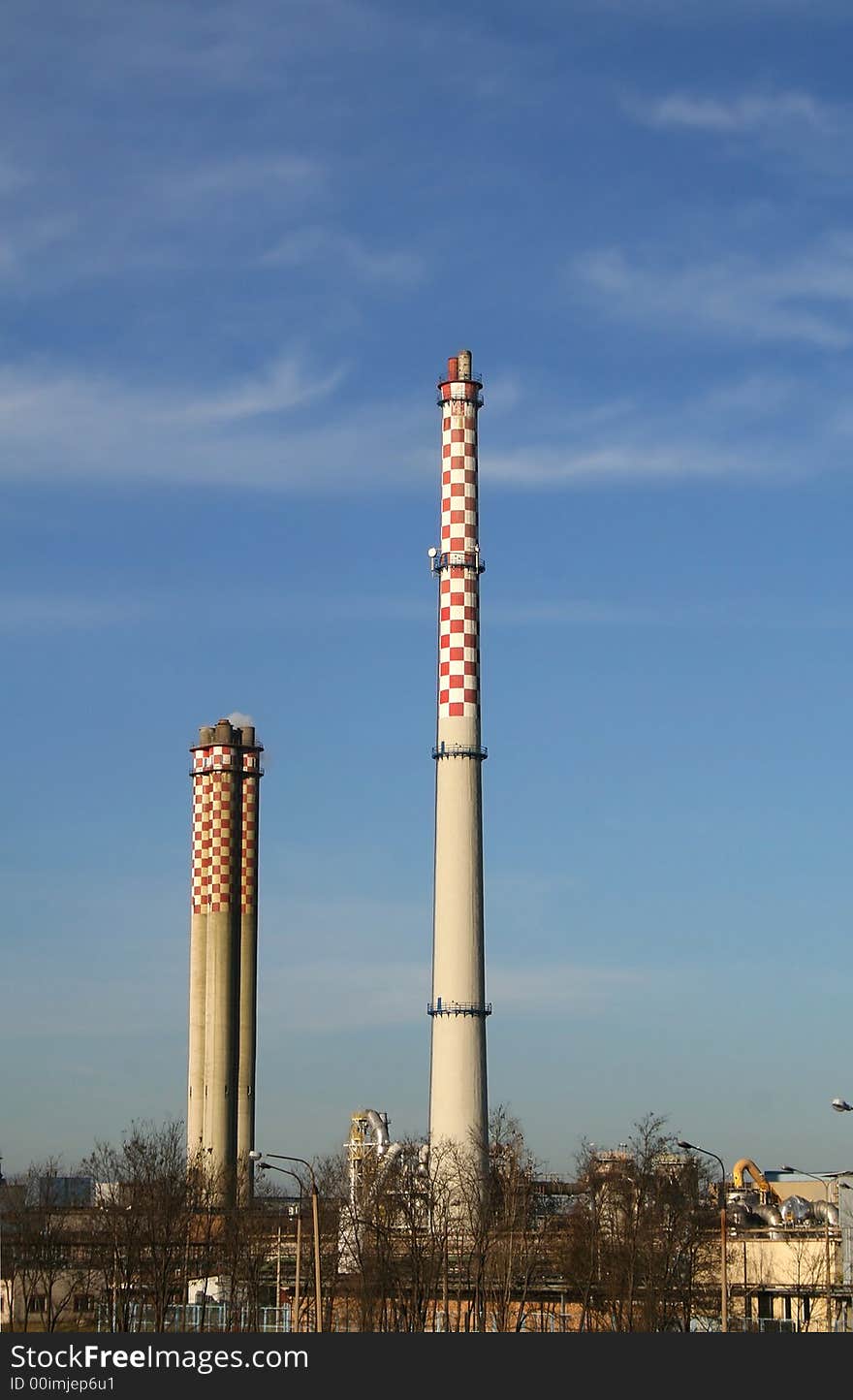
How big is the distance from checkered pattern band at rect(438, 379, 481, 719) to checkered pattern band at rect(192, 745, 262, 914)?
90.8 feet

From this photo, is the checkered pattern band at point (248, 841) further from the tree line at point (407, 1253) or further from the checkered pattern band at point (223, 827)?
the tree line at point (407, 1253)

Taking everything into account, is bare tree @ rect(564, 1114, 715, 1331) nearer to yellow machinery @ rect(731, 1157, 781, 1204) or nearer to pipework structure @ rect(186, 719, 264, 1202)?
yellow machinery @ rect(731, 1157, 781, 1204)

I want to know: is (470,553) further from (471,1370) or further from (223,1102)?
(471,1370)

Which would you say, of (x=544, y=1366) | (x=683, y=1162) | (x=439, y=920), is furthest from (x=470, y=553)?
(x=544, y=1366)

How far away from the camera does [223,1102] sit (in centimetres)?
10406

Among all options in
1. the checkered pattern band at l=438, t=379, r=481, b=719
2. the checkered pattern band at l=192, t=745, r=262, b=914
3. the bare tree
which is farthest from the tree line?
the checkered pattern band at l=192, t=745, r=262, b=914

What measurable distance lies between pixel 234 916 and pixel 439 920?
2709 cm

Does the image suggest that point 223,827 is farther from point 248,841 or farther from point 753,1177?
point 753,1177

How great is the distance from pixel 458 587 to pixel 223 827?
29.3 metres

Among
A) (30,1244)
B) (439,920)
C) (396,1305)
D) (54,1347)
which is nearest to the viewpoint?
(54,1347)

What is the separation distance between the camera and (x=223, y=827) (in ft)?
351

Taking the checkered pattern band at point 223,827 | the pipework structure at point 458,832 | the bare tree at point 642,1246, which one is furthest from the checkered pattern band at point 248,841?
the bare tree at point 642,1246

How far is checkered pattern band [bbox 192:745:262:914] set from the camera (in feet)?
347

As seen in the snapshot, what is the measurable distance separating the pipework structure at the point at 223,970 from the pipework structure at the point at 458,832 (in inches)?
1043
